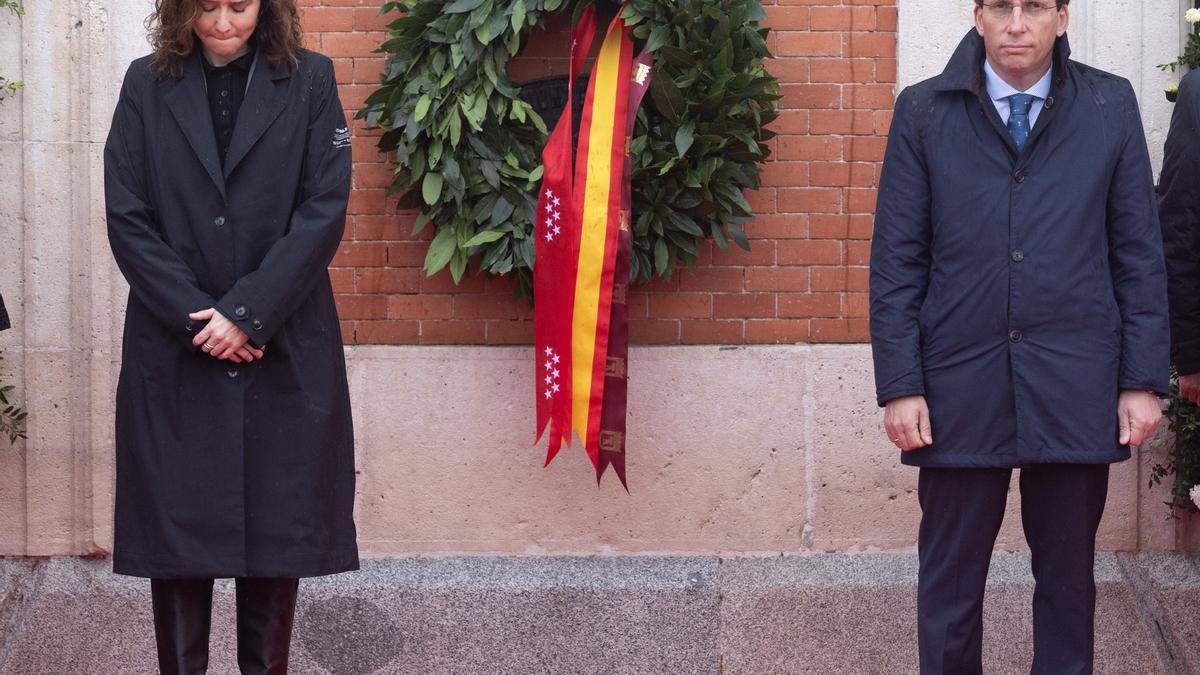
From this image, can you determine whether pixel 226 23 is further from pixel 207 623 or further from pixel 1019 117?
pixel 1019 117

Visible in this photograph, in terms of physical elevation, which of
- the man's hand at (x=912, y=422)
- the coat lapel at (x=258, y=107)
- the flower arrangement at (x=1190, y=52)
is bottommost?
the man's hand at (x=912, y=422)

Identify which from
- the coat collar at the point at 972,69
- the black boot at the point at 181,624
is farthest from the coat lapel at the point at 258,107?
the coat collar at the point at 972,69

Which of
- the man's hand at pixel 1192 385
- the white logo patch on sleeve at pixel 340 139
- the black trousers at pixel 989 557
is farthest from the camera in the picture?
the white logo patch on sleeve at pixel 340 139

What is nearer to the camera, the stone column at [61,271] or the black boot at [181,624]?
the black boot at [181,624]

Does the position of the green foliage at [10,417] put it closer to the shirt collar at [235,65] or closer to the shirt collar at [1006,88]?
the shirt collar at [235,65]

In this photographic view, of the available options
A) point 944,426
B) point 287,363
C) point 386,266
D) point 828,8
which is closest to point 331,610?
point 386,266

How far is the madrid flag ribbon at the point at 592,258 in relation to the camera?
528cm

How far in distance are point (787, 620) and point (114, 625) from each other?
92.7 inches

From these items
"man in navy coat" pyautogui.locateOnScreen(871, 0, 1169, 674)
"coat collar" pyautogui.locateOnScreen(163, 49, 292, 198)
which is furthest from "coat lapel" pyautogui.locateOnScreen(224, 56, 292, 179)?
"man in navy coat" pyautogui.locateOnScreen(871, 0, 1169, 674)

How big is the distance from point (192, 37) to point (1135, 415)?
2591mm

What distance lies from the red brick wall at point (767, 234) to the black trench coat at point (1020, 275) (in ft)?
5.55

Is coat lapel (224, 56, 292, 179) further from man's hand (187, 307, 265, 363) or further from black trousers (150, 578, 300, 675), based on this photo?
black trousers (150, 578, 300, 675)

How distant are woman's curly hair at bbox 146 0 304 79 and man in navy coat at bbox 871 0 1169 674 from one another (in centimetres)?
162

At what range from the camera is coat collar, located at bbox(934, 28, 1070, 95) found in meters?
3.97
